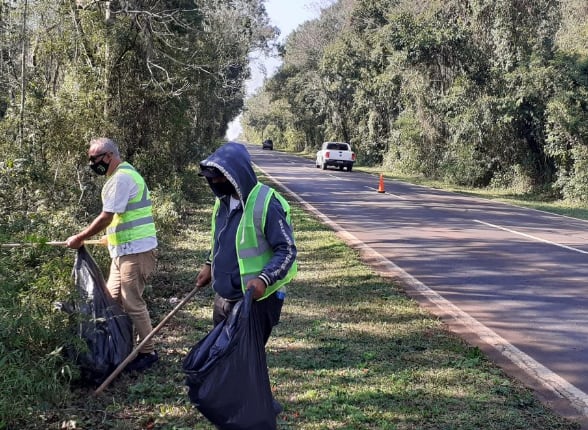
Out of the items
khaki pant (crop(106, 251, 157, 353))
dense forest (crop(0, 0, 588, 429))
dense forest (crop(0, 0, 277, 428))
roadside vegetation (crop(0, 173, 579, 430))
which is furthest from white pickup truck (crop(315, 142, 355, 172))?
khaki pant (crop(106, 251, 157, 353))

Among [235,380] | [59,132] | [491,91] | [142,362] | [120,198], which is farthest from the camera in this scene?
[491,91]

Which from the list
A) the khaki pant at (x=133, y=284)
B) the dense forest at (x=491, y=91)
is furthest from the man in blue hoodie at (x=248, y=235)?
the dense forest at (x=491, y=91)

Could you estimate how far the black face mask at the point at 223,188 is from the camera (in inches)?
142

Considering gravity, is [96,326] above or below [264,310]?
below

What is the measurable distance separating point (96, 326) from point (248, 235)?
1916mm

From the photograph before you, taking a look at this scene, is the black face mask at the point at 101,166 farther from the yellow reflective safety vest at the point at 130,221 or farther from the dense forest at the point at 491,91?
the dense forest at the point at 491,91

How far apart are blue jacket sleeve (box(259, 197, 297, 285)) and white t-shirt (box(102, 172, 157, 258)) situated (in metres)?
1.81

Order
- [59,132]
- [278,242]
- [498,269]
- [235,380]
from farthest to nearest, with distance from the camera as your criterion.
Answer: [59,132]
[498,269]
[278,242]
[235,380]

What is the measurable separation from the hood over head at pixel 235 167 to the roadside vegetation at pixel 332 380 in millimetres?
1757

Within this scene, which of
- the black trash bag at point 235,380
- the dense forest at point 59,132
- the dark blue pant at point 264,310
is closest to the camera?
the black trash bag at point 235,380

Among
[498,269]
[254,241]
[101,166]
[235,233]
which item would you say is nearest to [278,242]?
[254,241]

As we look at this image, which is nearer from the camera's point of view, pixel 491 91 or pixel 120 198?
pixel 120 198

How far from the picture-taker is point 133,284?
510 cm

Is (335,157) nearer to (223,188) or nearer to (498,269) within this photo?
(498,269)
